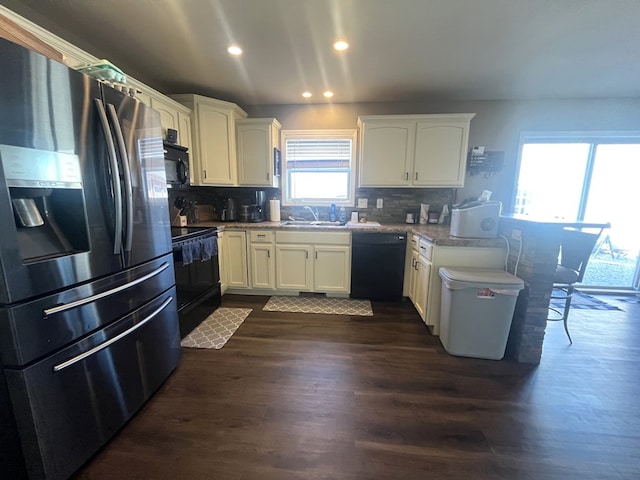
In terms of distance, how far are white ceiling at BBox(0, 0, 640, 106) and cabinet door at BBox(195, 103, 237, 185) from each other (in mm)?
282

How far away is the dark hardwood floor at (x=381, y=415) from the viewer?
1216mm

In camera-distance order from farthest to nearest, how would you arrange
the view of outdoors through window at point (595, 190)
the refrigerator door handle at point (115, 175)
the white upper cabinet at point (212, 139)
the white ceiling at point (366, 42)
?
the view of outdoors through window at point (595, 190) → the white upper cabinet at point (212, 139) → the white ceiling at point (366, 42) → the refrigerator door handle at point (115, 175)

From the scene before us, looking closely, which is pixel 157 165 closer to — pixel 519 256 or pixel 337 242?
pixel 337 242

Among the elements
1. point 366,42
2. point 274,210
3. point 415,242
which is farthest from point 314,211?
point 366,42

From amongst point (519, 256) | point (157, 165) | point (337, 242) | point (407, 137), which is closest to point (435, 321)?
point (519, 256)

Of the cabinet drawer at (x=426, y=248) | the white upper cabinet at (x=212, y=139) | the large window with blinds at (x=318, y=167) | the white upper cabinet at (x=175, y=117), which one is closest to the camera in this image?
the cabinet drawer at (x=426, y=248)

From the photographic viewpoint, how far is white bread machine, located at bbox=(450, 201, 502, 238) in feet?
7.10

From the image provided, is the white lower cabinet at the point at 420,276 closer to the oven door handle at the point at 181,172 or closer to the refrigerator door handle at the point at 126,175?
the refrigerator door handle at the point at 126,175

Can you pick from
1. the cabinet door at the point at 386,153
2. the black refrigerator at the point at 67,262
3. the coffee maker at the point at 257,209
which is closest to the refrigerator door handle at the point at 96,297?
the black refrigerator at the point at 67,262

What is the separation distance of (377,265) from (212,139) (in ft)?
7.95

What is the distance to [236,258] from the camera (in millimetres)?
3168

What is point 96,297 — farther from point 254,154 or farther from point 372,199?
point 372,199

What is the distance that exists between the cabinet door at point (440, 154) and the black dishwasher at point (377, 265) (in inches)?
33.4

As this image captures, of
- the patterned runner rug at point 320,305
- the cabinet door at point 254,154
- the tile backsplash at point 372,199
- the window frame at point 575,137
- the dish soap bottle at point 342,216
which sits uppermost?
the window frame at point 575,137
